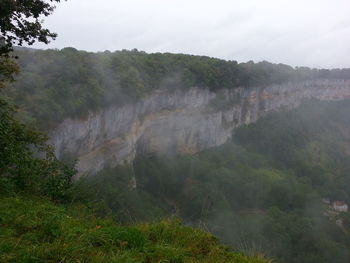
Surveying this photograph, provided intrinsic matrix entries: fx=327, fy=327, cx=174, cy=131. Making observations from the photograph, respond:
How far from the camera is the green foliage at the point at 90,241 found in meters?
3.20

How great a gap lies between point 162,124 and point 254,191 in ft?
42.6

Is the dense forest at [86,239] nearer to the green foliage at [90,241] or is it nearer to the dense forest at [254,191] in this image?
the green foliage at [90,241]

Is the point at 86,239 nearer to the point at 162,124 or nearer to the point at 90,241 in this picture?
Result: the point at 90,241

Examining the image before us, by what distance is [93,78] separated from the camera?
2614 cm

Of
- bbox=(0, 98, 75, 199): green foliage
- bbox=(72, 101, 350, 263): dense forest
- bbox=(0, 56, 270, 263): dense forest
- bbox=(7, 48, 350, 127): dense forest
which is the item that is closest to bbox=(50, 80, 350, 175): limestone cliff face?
bbox=(7, 48, 350, 127): dense forest

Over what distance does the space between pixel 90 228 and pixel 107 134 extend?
26091 mm

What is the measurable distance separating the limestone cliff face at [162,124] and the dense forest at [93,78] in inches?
43.5

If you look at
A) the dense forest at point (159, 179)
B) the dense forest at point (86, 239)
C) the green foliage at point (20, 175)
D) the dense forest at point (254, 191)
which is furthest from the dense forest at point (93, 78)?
the dense forest at point (86, 239)

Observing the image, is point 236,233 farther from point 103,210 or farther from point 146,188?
point 103,210

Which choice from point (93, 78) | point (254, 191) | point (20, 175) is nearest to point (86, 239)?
point (20, 175)

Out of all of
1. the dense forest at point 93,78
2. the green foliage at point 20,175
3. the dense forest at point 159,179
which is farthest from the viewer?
the dense forest at point 93,78

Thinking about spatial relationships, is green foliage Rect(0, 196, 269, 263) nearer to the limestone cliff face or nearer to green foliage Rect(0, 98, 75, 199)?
green foliage Rect(0, 98, 75, 199)

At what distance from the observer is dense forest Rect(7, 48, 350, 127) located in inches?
829

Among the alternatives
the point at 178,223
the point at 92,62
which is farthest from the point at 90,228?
the point at 92,62
